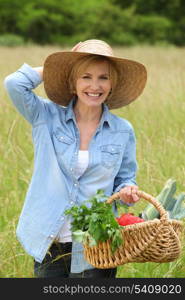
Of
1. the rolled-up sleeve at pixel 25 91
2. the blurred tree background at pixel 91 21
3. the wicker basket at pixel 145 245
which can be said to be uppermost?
the rolled-up sleeve at pixel 25 91

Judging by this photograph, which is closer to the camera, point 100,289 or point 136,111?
point 100,289

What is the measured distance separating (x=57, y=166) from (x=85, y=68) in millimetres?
464

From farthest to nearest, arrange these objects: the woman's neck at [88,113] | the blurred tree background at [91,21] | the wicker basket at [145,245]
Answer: the blurred tree background at [91,21], the woman's neck at [88,113], the wicker basket at [145,245]

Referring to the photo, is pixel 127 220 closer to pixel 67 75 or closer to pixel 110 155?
A: pixel 110 155

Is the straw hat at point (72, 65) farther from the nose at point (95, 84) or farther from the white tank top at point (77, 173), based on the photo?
the white tank top at point (77, 173)

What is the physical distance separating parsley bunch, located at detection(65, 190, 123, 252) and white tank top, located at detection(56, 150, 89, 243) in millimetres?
213

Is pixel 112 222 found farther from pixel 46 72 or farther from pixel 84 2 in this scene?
pixel 84 2

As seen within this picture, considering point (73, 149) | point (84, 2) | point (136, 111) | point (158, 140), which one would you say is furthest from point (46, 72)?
point (84, 2)

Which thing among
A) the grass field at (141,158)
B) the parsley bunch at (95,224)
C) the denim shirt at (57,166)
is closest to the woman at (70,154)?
the denim shirt at (57,166)

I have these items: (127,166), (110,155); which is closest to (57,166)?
(110,155)

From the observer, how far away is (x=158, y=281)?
3.21 meters

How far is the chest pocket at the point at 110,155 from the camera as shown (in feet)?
9.37

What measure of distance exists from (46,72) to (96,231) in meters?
0.90

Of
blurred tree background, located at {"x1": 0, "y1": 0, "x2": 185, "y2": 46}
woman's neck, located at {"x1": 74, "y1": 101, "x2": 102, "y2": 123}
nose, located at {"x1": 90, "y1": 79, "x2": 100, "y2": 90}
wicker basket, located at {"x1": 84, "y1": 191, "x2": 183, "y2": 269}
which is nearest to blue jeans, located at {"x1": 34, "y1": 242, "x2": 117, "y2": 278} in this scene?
wicker basket, located at {"x1": 84, "y1": 191, "x2": 183, "y2": 269}
